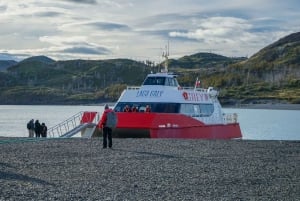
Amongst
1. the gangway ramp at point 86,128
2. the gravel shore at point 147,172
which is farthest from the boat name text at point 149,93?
the gravel shore at point 147,172

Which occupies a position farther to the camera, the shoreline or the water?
the shoreline

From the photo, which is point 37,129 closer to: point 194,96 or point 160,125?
point 160,125

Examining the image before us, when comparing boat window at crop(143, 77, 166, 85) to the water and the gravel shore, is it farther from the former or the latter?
the water

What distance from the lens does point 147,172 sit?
1891 centimetres

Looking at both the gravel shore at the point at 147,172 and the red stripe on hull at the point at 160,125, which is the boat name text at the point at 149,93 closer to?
the red stripe on hull at the point at 160,125

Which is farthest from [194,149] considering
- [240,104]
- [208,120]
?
[240,104]

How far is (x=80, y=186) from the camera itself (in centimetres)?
1587

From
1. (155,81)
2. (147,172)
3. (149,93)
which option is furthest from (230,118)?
(147,172)

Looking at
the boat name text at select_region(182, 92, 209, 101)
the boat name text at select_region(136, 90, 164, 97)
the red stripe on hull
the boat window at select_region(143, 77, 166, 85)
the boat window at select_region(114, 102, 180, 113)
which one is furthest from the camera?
the boat name text at select_region(182, 92, 209, 101)

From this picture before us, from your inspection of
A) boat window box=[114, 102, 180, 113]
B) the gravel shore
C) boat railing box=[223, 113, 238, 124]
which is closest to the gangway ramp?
boat window box=[114, 102, 180, 113]

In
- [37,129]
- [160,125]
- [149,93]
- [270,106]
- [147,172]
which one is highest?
[149,93]

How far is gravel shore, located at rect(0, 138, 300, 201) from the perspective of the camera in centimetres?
1503

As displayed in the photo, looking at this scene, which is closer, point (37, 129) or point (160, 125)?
point (160, 125)

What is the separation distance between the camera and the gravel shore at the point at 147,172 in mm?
15031
